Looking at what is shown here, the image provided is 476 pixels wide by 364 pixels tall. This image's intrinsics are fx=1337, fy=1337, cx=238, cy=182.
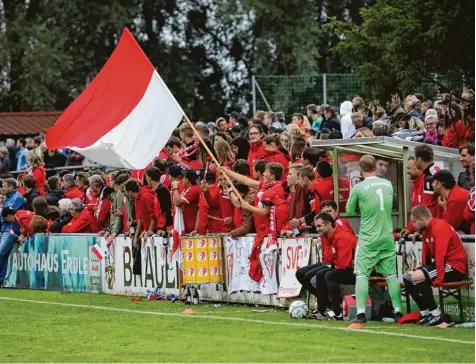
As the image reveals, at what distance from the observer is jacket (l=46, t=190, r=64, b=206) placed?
2767 cm

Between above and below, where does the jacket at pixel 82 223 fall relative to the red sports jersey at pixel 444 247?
above

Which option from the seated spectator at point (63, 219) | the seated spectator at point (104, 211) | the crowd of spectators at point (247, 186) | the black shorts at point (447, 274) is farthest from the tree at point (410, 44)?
the seated spectator at point (63, 219)

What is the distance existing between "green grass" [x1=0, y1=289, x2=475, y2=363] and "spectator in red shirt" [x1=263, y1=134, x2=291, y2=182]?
96.1 inches

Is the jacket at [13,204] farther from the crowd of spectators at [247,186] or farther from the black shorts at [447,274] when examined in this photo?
the black shorts at [447,274]

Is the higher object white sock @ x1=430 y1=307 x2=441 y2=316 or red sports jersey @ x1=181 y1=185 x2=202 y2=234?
red sports jersey @ x1=181 y1=185 x2=202 y2=234

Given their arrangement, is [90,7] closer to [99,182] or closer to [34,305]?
[99,182]

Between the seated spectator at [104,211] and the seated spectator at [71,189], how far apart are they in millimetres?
2098

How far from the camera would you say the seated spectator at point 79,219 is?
25.0 metres

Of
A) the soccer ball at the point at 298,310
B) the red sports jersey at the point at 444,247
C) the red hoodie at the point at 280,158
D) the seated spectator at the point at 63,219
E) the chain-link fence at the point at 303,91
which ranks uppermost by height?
the chain-link fence at the point at 303,91

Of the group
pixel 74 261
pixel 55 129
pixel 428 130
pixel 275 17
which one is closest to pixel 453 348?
pixel 428 130

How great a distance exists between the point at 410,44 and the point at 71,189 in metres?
10.2

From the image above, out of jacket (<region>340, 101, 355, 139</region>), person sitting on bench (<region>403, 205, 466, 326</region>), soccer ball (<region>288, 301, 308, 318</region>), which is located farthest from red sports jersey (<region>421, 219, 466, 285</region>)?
jacket (<region>340, 101, 355, 139</region>)

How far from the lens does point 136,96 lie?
2039 cm

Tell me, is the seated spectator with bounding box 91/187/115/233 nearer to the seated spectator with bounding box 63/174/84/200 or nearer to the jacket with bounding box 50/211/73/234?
the jacket with bounding box 50/211/73/234
